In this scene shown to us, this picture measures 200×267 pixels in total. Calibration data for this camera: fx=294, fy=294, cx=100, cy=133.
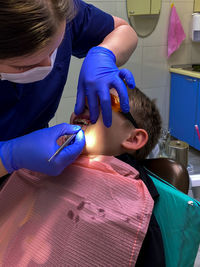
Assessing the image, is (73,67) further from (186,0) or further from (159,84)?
(186,0)

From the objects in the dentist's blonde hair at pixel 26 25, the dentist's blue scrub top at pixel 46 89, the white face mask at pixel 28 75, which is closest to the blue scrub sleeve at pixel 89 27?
the dentist's blue scrub top at pixel 46 89

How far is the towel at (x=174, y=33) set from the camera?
3588mm

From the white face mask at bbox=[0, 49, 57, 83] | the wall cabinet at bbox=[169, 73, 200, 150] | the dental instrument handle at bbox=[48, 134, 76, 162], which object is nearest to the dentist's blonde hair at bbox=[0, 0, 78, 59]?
Result: the white face mask at bbox=[0, 49, 57, 83]

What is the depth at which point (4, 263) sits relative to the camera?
1050mm

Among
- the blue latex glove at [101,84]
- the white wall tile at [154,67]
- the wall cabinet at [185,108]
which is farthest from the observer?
the white wall tile at [154,67]

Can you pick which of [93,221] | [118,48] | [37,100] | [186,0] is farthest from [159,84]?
[93,221]

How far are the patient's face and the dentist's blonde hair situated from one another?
0.54 meters

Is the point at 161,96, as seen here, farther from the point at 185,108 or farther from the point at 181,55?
the point at 181,55

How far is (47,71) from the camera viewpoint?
1.04 metres

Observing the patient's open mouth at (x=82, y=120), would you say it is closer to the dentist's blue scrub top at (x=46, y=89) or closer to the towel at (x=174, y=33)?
the dentist's blue scrub top at (x=46, y=89)

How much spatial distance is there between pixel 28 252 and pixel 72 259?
0.17 metres

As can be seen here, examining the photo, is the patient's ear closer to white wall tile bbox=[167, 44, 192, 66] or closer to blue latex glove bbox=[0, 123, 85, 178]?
blue latex glove bbox=[0, 123, 85, 178]

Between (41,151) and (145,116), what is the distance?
1.87 feet

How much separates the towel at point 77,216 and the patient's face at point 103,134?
96 millimetres
